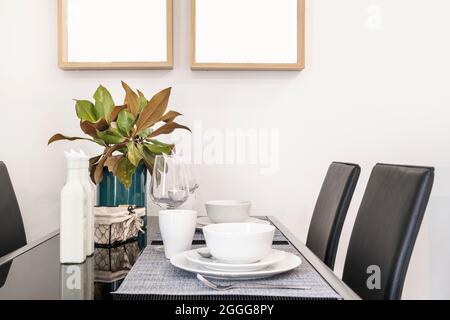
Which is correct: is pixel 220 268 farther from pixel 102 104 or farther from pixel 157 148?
pixel 102 104

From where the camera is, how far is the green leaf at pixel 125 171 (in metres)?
1.14

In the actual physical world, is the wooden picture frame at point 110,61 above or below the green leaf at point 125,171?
above

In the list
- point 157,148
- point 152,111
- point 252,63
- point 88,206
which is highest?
point 252,63

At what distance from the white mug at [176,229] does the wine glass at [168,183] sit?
0.40ft

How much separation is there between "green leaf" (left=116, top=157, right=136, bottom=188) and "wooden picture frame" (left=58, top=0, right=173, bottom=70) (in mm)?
673

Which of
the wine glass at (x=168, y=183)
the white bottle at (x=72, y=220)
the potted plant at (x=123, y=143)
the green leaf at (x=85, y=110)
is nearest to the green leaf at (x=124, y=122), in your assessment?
the potted plant at (x=123, y=143)

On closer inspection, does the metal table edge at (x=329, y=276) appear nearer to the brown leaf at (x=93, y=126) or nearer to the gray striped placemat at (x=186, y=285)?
the gray striped placemat at (x=186, y=285)

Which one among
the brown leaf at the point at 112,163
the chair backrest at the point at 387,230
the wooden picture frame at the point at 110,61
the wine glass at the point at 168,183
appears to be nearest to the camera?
the chair backrest at the point at 387,230

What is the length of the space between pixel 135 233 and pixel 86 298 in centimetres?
45

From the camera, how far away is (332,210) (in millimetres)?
1281

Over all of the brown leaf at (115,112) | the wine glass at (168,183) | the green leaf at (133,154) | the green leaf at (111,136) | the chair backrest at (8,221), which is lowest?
the chair backrest at (8,221)

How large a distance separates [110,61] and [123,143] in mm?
673

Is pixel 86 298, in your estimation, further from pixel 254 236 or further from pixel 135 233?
pixel 135 233

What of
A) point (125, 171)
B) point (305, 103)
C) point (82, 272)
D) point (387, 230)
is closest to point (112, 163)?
point (125, 171)
